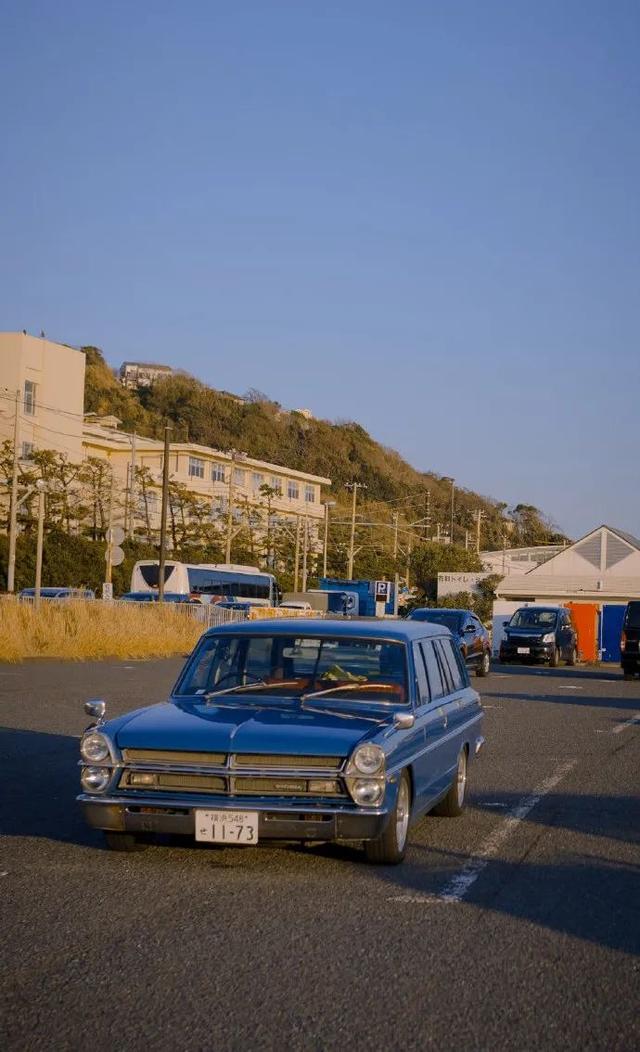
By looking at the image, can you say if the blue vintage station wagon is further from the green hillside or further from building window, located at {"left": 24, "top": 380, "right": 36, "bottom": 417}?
the green hillside

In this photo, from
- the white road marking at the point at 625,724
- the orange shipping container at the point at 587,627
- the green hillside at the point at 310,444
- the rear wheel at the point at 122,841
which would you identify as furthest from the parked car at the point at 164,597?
the green hillside at the point at 310,444

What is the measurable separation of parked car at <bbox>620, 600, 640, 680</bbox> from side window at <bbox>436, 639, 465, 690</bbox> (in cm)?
2099

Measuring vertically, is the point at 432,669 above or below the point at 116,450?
below

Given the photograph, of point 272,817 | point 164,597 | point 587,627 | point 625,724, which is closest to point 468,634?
point 625,724

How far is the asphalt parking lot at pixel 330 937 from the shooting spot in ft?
16.3

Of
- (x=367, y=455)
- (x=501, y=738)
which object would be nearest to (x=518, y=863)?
(x=501, y=738)

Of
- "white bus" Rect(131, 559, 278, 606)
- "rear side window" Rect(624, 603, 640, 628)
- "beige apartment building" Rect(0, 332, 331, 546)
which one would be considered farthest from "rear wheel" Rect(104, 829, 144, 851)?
"beige apartment building" Rect(0, 332, 331, 546)

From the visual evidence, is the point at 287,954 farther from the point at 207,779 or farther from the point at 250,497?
the point at 250,497

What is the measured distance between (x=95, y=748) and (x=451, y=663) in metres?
3.75

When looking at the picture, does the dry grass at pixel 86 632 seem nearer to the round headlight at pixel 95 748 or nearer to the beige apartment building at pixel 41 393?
the round headlight at pixel 95 748

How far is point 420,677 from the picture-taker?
909cm

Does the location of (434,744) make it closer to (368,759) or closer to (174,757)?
(368,759)

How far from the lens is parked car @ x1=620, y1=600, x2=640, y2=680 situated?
30.9 metres

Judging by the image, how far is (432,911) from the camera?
269 inches
